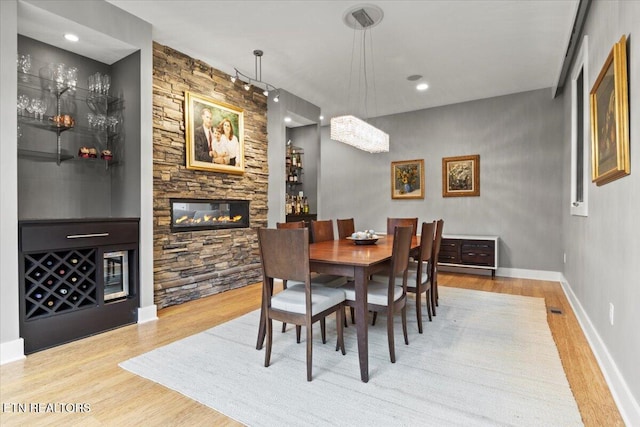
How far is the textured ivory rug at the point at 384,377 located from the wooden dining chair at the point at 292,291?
0.71 feet

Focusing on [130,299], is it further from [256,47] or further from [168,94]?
[256,47]

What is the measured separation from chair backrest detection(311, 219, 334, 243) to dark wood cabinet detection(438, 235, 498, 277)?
7.91 ft

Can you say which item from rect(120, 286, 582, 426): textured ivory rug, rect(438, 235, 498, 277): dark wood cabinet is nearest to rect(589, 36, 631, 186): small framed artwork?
rect(120, 286, 582, 426): textured ivory rug

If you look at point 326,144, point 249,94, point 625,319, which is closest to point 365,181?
point 326,144

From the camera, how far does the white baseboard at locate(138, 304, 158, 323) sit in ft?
10.3

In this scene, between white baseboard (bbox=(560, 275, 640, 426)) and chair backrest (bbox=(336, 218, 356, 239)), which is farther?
chair backrest (bbox=(336, 218, 356, 239))

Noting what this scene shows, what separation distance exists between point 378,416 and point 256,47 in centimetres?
363

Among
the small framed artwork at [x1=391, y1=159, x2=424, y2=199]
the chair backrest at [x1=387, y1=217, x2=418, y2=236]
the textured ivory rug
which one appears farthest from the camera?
the small framed artwork at [x1=391, y1=159, x2=424, y2=199]

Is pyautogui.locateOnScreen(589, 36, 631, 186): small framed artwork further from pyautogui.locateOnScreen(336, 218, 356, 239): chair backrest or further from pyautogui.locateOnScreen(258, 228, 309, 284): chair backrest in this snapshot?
pyautogui.locateOnScreen(336, 218, 356, 239): chair backrest

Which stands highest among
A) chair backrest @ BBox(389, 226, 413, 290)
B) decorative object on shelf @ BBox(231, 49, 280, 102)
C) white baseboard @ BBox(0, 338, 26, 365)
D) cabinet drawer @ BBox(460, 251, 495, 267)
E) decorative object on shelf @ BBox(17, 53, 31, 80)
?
decorative object on shelf @ BBox(231, 49, 280, 102)

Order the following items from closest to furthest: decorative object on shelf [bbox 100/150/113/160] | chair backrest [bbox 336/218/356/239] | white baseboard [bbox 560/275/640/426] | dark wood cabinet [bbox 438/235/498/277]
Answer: white baseboard [bbox 560/275/640/426] → decorative object on shelf [bbox 100/150/113/160] → chair backrest [bbox 336/218/356/239] → dark wood cabinet [bbox 438/235/498/277]

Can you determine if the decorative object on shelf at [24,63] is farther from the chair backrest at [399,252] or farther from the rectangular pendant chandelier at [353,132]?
the chair backrest at [399,252]

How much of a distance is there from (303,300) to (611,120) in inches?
87.8

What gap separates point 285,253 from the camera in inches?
84.1
